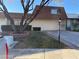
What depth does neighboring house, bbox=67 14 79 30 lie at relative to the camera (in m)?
49.6

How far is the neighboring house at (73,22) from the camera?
163 ft

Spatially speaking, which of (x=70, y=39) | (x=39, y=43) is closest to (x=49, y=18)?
(x=70, y=39)

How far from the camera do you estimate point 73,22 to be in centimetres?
5100

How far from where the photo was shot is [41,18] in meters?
47.8

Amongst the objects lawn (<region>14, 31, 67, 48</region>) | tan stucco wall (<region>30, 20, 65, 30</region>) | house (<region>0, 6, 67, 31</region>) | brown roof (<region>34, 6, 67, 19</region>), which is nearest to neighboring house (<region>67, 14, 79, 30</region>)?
house (<region>0, 6, 67, 31</region>)

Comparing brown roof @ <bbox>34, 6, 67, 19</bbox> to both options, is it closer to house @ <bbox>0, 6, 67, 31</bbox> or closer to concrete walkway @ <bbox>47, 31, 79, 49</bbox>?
house @ <bbox>0, 6, 67, 31</bbox>

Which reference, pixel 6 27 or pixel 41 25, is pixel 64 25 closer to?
pixel 41 25

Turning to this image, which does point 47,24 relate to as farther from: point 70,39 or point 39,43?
point 39,43

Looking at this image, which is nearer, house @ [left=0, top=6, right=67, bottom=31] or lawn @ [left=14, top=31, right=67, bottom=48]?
lawn @ [left=14, top=31, right=67, bottom=48]

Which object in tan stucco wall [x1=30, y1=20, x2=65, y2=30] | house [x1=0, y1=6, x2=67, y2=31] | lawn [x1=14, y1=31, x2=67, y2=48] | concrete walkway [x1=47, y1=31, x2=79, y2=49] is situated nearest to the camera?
lawn [x1=14, y1=31, x2=67, y2=48]

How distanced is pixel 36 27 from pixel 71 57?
34542 mm

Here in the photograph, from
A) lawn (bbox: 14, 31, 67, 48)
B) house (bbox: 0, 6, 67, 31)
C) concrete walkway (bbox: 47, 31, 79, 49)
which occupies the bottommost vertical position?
concrete walkway (bbox: 47, 31, 79, 49)

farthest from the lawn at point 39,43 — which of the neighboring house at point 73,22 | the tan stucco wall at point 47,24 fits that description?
the neighboring house at point 73,22

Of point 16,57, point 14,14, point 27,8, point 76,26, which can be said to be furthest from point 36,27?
point 16,57
